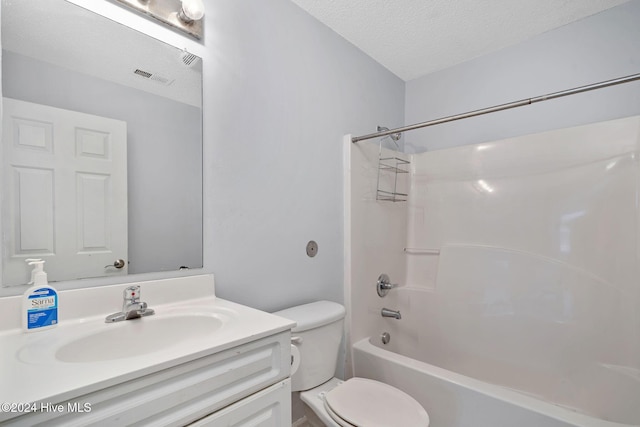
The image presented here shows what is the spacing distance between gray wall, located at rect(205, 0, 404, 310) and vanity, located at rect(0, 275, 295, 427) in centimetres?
28

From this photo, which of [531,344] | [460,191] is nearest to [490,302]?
[531,344]

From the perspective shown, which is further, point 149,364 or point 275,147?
point 275,147

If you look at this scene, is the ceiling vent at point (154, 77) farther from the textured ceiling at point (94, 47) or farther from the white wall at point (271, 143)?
the white wall at point (271, 143)

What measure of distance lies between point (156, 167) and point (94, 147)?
7.8 inches

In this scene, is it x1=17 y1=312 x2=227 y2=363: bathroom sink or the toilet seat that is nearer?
x1=17 y1=312 x2=227 y2=363: bathroom sink

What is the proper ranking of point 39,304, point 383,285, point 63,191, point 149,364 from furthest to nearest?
point 383,285
point 63,191
point 39,304
point 149,364

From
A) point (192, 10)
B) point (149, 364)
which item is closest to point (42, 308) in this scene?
point (149, 364)

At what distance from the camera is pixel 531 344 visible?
1748mm

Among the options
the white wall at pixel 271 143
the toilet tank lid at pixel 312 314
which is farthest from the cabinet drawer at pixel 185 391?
the white wall at pixel 271 143

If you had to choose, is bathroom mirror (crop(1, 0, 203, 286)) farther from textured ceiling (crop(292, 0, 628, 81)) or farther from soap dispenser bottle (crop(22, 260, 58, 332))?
textured ceiling (crop(292, 0, 628, 81))

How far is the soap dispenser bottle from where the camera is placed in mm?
831

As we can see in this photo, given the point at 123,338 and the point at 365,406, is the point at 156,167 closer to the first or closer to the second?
the point at 123,338

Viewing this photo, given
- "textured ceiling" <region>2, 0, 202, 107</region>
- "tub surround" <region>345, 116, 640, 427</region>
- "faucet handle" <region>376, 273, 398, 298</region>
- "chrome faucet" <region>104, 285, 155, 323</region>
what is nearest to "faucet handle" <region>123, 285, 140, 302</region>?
"chrome faucet" <region>104, 285, 155, 323</region>

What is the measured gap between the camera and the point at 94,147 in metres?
1.02
